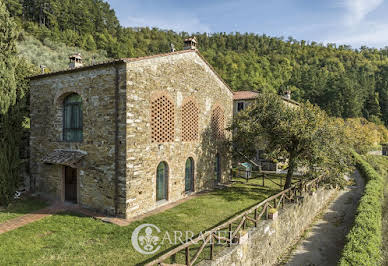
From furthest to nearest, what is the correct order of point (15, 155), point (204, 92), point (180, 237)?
point (204, 92), point (15, 155), point (180, 237)

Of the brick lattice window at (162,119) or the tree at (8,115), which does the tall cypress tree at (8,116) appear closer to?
the tree at (8,115)

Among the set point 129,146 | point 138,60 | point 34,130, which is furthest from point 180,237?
point 34,130

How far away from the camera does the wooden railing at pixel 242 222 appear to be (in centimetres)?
629

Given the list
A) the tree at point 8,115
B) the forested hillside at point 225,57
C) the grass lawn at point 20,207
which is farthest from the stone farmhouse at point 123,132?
the forested hillside at point 225,57

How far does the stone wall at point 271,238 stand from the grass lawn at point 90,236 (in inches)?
53.1

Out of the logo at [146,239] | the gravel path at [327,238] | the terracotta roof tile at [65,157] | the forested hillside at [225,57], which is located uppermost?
the forested hillside at [225,57]

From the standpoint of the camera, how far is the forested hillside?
54500 mm

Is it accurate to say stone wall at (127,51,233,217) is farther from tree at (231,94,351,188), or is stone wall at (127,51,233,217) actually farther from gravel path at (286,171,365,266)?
gravel path at (286,171,365,266)

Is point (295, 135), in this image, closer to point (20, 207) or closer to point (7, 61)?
point (20, 207)

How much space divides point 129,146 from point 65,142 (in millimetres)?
4326

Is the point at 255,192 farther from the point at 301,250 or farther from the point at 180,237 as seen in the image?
the point at 180,237

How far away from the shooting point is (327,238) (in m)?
11.5

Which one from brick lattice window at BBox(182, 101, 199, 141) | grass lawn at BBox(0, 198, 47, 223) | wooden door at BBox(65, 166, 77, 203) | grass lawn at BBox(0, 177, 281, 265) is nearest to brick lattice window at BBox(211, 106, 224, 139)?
brick lattice window at BBox(182, 101, 199, 141)

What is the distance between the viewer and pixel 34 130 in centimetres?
1302
